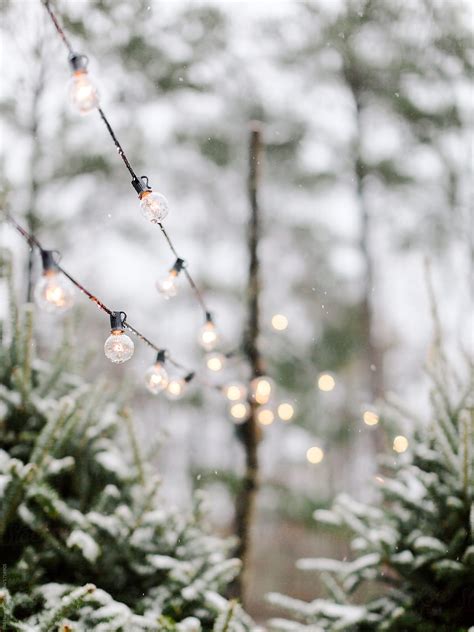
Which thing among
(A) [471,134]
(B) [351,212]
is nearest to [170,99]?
(B) [351,212]

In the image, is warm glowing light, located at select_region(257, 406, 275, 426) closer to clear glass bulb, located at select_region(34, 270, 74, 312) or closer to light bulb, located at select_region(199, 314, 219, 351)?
light bulb, located at select_region(199, 314, 219, 351)

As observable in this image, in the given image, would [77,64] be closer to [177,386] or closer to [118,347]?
[118,347]

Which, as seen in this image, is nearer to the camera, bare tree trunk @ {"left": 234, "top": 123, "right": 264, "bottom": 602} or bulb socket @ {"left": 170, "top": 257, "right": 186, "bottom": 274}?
bulb socket @ {"left": 170, "top": 257, "right": 186, "bottom": 274}

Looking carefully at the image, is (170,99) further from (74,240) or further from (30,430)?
(30,430)

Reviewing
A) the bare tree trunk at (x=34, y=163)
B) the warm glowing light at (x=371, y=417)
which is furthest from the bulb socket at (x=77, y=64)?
the bare tree trunk at (x=34, y=163)

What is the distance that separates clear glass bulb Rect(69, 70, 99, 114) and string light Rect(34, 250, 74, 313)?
543mm

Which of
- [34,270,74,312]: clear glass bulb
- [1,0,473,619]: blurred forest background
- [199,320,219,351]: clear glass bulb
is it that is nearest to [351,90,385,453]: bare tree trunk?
[1,0,473,619]: blurred forest background

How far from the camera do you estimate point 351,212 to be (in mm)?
10898

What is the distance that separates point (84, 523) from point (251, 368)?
3568 mm

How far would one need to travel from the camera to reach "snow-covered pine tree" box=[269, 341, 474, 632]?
3.87 metres

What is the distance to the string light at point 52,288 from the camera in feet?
7.68

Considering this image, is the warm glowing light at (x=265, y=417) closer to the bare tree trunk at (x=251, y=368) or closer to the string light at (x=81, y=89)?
the bare tree trunk at (x=251, y=368)

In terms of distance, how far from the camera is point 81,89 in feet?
7.48

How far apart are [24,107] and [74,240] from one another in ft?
5.82
